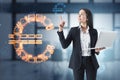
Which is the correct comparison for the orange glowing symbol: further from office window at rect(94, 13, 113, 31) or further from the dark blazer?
the dark blazer

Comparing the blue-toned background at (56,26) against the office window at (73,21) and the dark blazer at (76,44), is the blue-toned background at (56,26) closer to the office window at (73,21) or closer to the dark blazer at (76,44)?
the office window at (73,21)

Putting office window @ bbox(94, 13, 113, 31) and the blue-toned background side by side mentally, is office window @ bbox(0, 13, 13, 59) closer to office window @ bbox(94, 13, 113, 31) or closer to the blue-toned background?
the blue-toned background

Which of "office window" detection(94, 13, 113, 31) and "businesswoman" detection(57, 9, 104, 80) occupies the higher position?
"office window" detection(94, 13, 113, 31)

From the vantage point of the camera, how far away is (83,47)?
2.84 m

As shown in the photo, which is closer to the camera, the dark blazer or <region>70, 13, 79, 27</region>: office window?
the dark blazer

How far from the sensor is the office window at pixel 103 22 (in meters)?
3.66

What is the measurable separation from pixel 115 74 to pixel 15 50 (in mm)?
1320

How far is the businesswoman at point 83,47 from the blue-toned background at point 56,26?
793mm

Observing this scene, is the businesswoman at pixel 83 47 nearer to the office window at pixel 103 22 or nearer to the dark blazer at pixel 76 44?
the dark blazer at pixel 76 44

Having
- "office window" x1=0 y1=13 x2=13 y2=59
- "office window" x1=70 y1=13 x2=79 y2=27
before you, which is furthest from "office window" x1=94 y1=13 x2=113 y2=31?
"office window" x1=0 y1=13 x2=13 y2=59

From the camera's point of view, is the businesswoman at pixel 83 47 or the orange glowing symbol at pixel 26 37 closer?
the businesswoman at pixel 83 47

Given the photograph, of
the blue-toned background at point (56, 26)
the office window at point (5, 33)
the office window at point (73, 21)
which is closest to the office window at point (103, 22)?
the blue-toned background at point (56, 26)

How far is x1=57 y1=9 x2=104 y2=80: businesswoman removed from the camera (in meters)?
2.79

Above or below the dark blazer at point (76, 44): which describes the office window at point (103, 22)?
above
